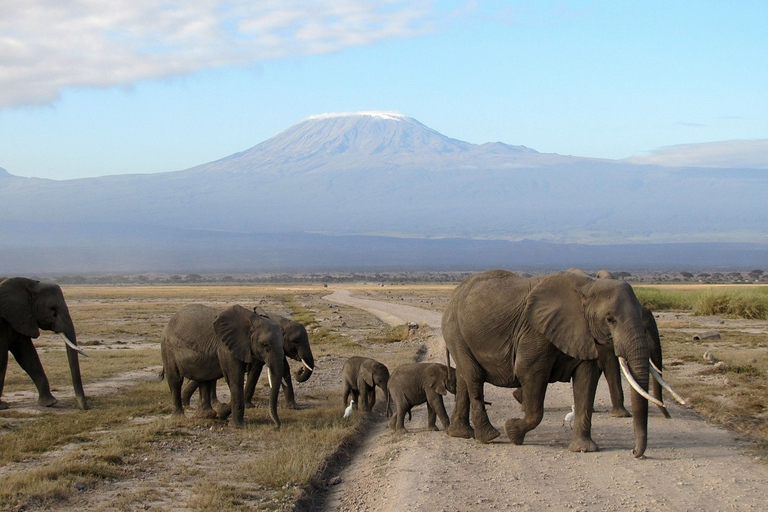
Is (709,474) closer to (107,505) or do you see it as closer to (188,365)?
(107,505)

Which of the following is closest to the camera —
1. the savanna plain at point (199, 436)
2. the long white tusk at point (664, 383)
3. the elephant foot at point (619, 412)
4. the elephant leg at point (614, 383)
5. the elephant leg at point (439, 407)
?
the long white tusk at point (664, 383)

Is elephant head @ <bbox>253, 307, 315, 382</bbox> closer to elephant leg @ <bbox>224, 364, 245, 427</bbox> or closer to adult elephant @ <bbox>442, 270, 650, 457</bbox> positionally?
elephant leg @ <bbox>224, 364, 245, 427</bbox>

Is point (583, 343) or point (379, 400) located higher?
point (583, 343)

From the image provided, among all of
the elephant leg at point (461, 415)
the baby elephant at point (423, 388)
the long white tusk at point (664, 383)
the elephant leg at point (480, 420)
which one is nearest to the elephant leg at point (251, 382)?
the baby elephant at point (423, 388)

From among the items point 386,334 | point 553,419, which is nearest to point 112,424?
point 553,419

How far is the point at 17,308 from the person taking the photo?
56.9ft

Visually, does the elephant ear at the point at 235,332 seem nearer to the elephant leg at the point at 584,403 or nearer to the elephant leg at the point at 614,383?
the elephant leg at the point at 584,403

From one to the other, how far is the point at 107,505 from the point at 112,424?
5.53m

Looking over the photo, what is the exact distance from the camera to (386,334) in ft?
118

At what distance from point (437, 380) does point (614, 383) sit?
9.10 ft

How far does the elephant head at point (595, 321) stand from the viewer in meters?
11.3

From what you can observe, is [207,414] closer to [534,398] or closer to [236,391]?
[236,391]

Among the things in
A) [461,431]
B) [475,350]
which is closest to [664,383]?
[475,350]

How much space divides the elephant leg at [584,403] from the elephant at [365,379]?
4888mm
